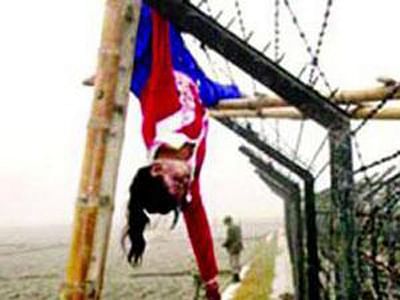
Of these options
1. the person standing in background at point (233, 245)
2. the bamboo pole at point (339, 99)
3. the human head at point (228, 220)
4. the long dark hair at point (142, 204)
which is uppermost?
the human head at point (228, 220)

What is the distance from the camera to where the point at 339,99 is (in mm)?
4250

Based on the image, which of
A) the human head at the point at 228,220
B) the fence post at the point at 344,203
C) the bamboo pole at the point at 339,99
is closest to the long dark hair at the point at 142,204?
the fence post at the point at 344,203

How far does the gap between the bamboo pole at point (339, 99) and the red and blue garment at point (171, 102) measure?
2.14 ft

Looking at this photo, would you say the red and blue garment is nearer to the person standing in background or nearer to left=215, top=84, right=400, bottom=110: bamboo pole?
left=215, top=84, right=400, bottom=110: bamboo pole

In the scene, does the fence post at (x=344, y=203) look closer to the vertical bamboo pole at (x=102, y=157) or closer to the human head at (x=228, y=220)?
the vertical bamboo pole at (x=102, y=157)

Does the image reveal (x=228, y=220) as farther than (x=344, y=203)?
Yes

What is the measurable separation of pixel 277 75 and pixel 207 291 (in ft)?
3.13

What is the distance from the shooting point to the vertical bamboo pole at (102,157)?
8.34ft

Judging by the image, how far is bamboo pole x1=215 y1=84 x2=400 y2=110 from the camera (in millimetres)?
3926

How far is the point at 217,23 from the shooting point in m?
3.23

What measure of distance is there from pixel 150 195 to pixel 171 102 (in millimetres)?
379

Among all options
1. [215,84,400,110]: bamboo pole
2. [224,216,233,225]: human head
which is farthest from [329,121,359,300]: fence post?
[224,216,233,225]: human head

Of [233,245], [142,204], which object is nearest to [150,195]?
[142,204]

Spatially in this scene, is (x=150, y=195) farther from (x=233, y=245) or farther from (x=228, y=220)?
(x=228, y=220)
